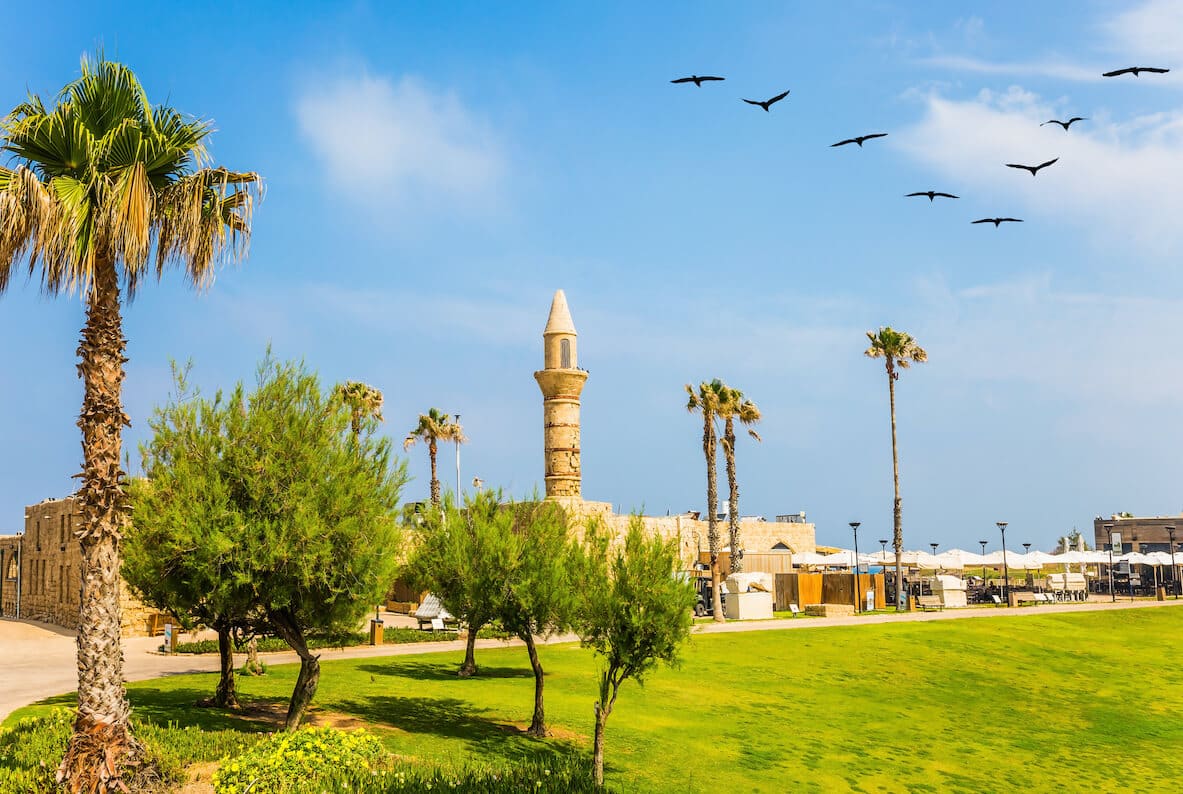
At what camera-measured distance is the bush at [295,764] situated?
13.4 metres

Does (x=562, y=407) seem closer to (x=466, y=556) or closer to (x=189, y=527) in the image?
(x=466, y=556)

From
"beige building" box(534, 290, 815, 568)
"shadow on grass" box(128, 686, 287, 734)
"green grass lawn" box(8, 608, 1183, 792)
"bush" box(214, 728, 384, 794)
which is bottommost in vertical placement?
"green grass lawn" box(8, 608, 1183, 792)

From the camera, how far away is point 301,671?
60.9ft

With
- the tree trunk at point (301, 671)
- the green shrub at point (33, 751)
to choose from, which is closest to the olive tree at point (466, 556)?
the tree trunk at point (301, 671)

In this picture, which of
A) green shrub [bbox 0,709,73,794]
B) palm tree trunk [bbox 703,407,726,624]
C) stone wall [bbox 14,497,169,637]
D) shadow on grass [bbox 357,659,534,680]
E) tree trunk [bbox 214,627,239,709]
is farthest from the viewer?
palm tree trunk [bbox 703,407,726,624]

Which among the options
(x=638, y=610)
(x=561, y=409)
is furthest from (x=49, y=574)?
(x=638, y=610)

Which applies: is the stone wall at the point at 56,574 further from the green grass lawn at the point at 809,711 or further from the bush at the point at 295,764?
the bush at the point at 295,764

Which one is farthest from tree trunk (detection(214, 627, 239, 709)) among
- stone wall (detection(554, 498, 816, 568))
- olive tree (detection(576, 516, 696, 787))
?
stone wall (detection(554, 498, 816, 568))

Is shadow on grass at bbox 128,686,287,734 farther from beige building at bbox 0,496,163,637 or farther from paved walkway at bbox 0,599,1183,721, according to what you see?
beige building at bbox 0,496,163,637

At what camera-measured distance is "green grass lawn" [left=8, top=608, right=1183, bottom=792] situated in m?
20.8

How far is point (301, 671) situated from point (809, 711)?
14.2 meters

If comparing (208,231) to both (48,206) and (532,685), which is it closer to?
(48,206)

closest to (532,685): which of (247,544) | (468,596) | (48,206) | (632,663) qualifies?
(468,596)

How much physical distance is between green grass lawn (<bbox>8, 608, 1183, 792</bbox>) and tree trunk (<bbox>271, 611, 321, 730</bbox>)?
1.85 metres
